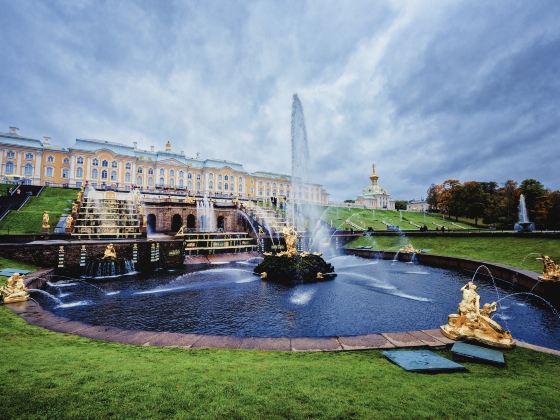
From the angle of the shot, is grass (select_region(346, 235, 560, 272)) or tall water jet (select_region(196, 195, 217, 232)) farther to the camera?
tall water jet (select_region(196, 195, 217, 232))

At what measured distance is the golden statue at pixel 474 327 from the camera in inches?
236

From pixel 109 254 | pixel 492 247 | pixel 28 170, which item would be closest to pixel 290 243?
pixel 109 254

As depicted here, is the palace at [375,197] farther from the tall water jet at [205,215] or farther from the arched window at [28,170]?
the arched window at [28,170]

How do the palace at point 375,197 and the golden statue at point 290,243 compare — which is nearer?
the golden statue at point 290,243

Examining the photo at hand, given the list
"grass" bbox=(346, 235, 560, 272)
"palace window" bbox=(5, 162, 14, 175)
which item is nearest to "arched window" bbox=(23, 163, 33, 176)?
"palace window" bbox=(5, 162, 14, 175)

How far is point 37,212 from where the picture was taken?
29875 mm

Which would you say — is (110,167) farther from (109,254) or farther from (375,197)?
(375,197)

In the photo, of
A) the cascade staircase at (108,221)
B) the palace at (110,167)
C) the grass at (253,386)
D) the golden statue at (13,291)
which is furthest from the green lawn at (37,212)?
the grass at (253,386)

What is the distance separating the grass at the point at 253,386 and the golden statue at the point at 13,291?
4.61 metres

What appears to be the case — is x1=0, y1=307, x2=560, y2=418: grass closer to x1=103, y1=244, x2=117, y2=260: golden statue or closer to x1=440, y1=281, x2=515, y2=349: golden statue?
x1=440, y1=281, x2=515, y2=349: golden statue

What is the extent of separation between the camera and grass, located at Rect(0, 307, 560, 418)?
332 cm

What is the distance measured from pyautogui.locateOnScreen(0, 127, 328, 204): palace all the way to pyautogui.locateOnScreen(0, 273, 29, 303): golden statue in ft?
160

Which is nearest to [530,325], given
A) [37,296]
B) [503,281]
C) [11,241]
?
[503,281]

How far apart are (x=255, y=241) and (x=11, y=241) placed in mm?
18901
